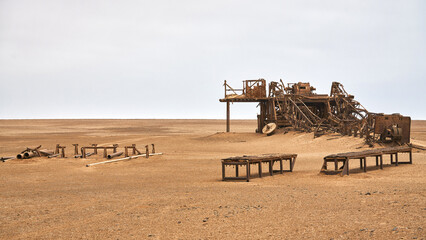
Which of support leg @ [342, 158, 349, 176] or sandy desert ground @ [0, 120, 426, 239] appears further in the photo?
support leg @ [342, 158, 349, 176]

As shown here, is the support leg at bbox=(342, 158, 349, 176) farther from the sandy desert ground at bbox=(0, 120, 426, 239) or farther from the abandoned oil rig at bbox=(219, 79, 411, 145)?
the abandoned oil rig at bbox=(219, 79, 411, 145)

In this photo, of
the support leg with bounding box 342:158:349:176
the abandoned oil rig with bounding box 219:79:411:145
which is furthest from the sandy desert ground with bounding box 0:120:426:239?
the abandoned oil rig with bounding box 219:79:411:145

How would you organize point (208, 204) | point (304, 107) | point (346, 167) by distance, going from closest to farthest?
point (208, 204), point (346, 167), point (304, 107)

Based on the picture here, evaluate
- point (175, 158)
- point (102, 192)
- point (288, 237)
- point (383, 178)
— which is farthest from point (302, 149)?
point (288, 237)

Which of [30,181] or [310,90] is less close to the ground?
[310,90]

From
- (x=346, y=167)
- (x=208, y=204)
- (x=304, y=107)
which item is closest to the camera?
(x=208, y=204)

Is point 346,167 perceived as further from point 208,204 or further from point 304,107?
point 304,107

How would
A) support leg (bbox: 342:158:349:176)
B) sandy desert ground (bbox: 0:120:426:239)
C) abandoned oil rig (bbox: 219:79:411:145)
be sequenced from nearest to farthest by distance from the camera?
sandy desert ground (bbox: 0:120:426:239)
support leg (bbox: 342:158:349:176)
abandoned oil rig (bbox: 219:79:411:145)

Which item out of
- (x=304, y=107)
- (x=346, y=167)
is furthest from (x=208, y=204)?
(x=304, y=107)

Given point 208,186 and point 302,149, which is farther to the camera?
point 302,149

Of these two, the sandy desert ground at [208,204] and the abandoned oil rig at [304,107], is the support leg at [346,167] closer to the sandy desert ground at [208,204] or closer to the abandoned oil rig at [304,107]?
the sandy desert ground at [208,204]

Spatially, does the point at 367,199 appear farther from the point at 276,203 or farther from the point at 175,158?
the point at 175,158

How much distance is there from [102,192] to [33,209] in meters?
2.81

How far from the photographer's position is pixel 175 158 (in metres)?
26.6
